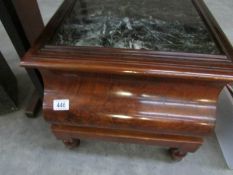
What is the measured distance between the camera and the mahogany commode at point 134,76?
557mm

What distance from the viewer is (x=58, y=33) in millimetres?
690

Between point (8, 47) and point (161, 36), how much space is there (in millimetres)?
1344

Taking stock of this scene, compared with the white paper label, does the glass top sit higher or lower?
higher

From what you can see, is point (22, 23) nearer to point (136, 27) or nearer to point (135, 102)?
point (136, 27)

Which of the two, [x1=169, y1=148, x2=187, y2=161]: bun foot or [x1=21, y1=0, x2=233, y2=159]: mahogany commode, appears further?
[x1=169, y1=148, x2=187, y2=161]: bun foot

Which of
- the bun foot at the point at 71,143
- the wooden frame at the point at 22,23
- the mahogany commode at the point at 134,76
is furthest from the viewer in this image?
the bun foot at the point at 71,143

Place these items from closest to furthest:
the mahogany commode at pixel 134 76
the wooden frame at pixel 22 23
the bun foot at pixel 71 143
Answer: the mahogany commode at pixel 134 76, the wooden frame at pixel 22 23, the bun foot at pixel 71 143

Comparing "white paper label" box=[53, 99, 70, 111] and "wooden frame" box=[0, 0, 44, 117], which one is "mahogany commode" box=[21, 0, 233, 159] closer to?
"white paper label" box=[53, 99, 70, 111]

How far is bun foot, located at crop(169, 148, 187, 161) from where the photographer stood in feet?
2.72

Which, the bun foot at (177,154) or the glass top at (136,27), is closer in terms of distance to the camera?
the glass top at (136,27)

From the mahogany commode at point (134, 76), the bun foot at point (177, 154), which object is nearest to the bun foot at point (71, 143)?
the mahogany commode at point (134, 76)

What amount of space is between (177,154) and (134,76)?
0.47m

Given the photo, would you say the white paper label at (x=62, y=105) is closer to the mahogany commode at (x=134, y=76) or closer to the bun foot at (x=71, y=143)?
the mahogany commode at (x=134, y=76)

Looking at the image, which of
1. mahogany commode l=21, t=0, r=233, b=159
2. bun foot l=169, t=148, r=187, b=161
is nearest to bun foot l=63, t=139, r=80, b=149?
mahogany commode l=21, t=0, r=233, b=159
